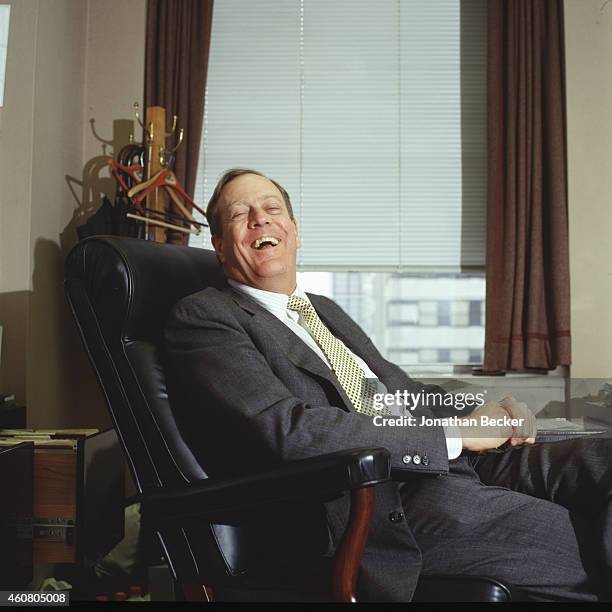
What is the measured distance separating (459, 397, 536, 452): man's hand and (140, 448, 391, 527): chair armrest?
247 millimetres

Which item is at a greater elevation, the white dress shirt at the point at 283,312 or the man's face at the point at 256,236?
the man's face at the point at 256,236

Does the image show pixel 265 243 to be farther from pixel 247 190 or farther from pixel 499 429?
pixel 499 429

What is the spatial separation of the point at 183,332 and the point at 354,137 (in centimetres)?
184

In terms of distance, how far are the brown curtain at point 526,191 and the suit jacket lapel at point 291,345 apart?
1.56m

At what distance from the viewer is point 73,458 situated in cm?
166

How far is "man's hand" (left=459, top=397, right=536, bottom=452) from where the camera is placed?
1.20 metres

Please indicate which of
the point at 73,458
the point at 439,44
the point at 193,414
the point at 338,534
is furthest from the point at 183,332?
the point at 439,44

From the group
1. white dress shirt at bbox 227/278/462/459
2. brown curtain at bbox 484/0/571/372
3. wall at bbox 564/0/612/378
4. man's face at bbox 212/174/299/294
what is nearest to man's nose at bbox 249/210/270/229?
man's face at bbox 212/174/299/294

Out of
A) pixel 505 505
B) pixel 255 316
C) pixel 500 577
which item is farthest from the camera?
pixel 255 316

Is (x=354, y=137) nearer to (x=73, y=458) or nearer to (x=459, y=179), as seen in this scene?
(x=459, y=179)

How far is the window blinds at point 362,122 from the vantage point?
9.43ft

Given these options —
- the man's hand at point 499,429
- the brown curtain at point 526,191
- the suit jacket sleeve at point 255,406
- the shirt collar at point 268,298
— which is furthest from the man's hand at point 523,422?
the brown curtain at point 526,191

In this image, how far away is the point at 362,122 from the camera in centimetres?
288

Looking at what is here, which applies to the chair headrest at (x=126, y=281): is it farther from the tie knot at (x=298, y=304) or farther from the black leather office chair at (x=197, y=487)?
the tie knot at (x=298, y=304)
